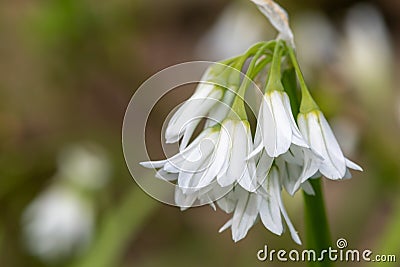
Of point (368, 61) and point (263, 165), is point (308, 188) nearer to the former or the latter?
point (263, 165)

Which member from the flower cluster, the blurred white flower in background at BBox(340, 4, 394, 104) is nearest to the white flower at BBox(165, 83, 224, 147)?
the flower cluster

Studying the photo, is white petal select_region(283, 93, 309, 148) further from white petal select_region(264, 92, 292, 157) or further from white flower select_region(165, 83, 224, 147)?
white flower select_region(165, 83, 224, 147)

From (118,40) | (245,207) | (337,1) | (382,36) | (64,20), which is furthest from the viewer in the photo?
(337,1)

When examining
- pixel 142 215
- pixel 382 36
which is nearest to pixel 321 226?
pixel 142 215

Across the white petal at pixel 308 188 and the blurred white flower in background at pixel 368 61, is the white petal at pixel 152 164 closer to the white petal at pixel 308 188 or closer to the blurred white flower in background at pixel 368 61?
the white petal at pixel 308 188

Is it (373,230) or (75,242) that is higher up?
(75,242)

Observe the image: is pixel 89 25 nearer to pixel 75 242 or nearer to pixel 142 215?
pixel 75 242

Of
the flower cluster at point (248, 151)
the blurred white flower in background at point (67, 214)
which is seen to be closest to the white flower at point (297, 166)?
the flower cluster at point (248, 151)
